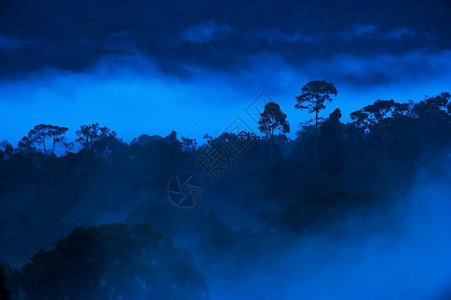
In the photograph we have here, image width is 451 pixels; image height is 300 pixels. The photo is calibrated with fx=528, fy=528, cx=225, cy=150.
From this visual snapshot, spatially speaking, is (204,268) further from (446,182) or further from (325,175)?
(446,182)

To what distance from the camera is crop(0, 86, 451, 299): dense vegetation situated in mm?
15047

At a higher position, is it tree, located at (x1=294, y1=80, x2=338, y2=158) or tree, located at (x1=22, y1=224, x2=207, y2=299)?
tree, located at (x1=294, y1=80, x2=338, y2=158)

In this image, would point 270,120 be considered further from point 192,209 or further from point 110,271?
point 110,271

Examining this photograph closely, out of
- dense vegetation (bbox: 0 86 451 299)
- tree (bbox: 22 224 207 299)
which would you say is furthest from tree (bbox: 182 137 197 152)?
tree (bbox: 22 224 207 299)

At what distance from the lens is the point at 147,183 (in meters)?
28.7

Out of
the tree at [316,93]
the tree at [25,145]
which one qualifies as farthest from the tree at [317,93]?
the tree at [25,145]

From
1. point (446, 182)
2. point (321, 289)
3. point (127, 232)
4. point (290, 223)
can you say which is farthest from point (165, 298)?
point (446, 182)

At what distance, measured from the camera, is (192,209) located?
24.7 meters

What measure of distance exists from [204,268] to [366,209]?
23.1 feet

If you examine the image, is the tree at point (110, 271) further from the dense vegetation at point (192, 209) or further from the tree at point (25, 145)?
the tree at point (25, 145)

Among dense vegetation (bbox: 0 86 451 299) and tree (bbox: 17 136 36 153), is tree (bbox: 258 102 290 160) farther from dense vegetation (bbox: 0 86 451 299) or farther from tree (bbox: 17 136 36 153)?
tree (bbox: 17 136 36 153)

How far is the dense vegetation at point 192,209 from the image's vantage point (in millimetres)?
15047

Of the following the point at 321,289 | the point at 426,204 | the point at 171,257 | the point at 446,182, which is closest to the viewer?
the point at 171,257

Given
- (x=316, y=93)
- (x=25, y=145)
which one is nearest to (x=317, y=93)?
(x=316, y=93)
